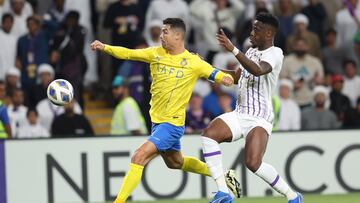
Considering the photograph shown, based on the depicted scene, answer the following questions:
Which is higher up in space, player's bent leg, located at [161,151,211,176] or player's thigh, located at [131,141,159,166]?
player's thigh, located at [131,141,159,166]

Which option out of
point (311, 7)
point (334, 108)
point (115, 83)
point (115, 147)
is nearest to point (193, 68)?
point (115, 147)

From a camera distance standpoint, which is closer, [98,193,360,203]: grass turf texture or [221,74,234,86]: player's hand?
[221,74,234,86]: player's hand

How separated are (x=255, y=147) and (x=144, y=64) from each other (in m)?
6.69

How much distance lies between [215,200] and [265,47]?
1.72 meters

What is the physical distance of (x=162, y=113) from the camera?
1305 cm

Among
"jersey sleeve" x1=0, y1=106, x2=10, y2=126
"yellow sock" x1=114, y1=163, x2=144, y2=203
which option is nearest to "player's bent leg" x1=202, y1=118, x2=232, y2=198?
"yellow sock" x1=114, y1=163, x2=144, y2=203

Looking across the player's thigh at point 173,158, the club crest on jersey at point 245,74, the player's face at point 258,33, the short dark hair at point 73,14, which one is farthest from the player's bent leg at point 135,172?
the short dark hair at point 73,14

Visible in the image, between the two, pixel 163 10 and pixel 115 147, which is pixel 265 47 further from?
pixel 163 10

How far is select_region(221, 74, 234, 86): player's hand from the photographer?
12516 millimetres

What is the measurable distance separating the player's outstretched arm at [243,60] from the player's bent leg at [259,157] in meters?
0.74

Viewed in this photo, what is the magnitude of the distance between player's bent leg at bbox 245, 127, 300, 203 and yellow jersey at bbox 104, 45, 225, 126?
2.70ft

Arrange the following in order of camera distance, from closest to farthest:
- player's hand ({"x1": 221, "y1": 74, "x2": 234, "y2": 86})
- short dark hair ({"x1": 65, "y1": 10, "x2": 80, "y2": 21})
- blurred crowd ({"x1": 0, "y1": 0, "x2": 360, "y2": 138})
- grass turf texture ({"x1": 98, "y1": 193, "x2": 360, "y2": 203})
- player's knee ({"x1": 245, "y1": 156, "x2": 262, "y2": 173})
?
player's hand ({"x1": 221, "y1": 74, "x2": 234, "y2": 86}) → player's knee ({"x1": 245, "y1": 156, "x2": 262, "y2": 173}) → grass turf texture ({"x1": 98, "y1": 193, "x2": 360, "y2": 203}) → blurred crowd ({"x1": 0, "y1": 0, "x2": 360, "y2": 138}) → short dark hair ({"x1": 65, "y1": 10, "x2": 80, "y2": 21})

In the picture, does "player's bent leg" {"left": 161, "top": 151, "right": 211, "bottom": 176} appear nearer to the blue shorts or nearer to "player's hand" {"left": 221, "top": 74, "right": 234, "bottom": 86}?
the blue shorts

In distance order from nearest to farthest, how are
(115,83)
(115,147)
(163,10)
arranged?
1. (115,147)
2. (115,83)
3. (163,10)
